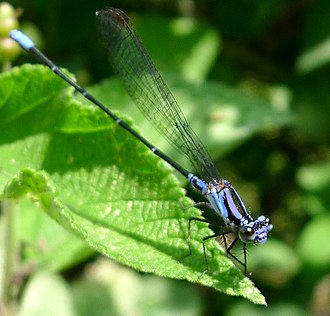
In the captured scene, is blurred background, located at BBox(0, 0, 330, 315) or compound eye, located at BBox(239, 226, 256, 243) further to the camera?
blurred background, located at BBox(0, 0, 330, 315)

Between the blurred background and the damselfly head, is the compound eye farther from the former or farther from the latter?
the blurred background

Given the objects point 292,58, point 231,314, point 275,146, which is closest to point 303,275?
point 231,314

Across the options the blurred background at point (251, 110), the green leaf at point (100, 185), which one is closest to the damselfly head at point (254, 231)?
the green leaf at point (100, 185)

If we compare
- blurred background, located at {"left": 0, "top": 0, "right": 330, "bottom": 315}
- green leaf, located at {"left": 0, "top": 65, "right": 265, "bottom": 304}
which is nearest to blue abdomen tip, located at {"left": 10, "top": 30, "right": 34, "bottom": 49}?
green leaf, located at {"left": 0, "top": 65, "right": 265, "bottom": 304}

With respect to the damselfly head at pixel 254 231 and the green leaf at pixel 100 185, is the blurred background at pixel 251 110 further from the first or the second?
the green leaf at pixel 100 185

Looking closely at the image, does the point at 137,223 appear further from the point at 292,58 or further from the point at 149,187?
the point at 292,58

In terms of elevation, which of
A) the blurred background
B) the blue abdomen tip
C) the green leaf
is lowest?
the green leaf

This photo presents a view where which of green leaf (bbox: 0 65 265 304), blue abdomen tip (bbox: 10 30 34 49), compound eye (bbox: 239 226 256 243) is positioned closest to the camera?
green leaf (bbox: 0 65 265 304)
